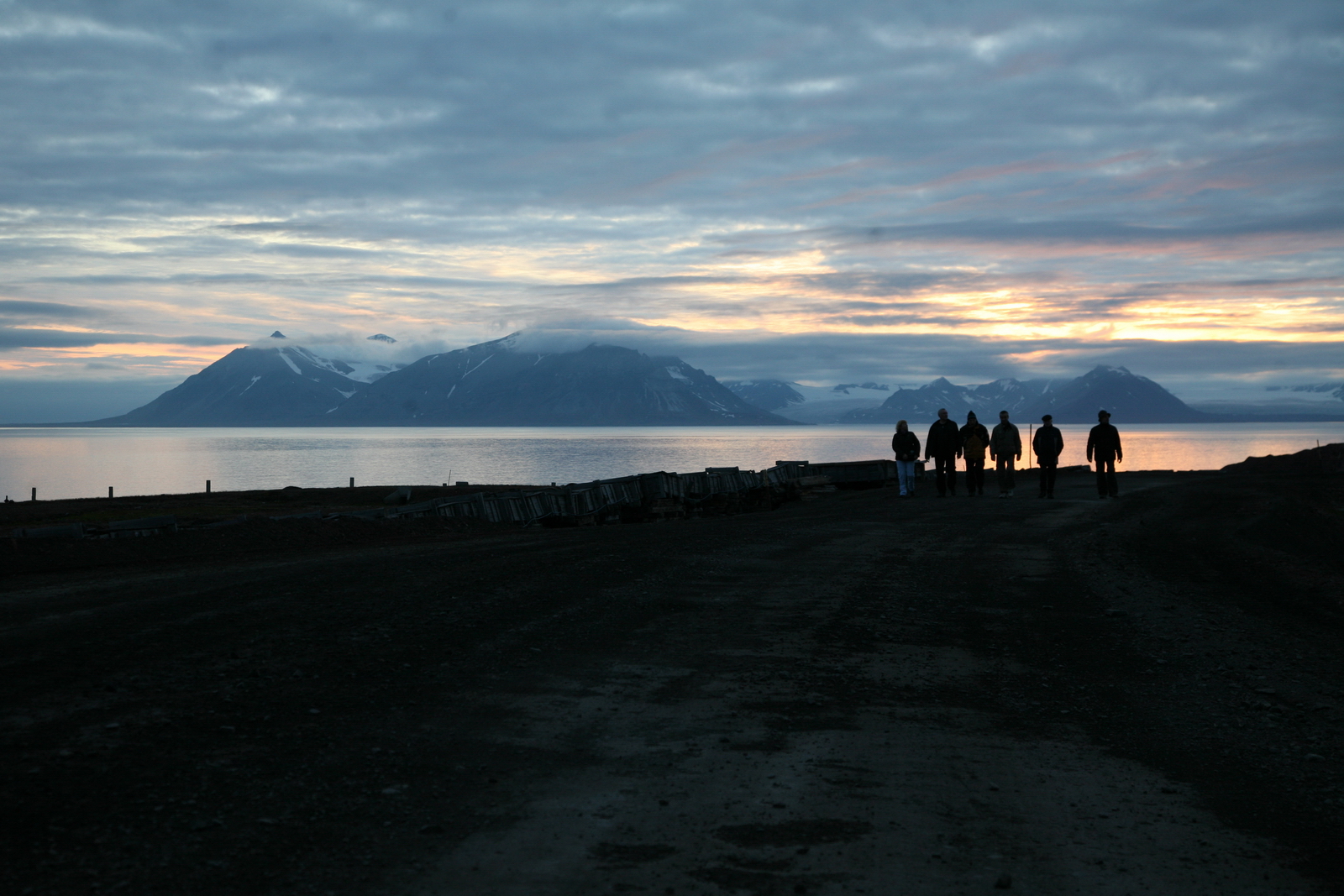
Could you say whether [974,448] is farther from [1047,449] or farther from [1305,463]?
[1305,463]

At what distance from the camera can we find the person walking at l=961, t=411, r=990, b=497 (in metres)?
25.2

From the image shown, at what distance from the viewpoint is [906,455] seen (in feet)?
87.5

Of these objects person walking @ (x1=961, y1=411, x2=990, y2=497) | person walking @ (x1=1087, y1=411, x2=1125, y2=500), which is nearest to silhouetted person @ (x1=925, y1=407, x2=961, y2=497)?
person walking @ (x1=961, y1=411, x2=990, y2=497)

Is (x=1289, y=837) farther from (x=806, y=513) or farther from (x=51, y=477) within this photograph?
(x=51, y=477)

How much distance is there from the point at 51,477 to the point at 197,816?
112624 millimetres

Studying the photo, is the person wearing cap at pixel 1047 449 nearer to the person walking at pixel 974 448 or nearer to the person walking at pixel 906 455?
the person walking at pixel 974 448

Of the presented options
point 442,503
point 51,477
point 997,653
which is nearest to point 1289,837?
point 997,653

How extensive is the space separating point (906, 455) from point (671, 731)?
21036 millimetres

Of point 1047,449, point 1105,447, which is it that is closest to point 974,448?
point 1047,449

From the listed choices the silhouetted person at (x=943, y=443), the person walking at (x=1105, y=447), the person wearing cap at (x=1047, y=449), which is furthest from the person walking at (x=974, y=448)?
the person walking at (x=1105, y=447)

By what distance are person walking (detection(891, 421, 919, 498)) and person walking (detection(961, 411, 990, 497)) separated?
1.26 m

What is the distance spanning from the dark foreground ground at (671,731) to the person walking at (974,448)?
38.2 feet

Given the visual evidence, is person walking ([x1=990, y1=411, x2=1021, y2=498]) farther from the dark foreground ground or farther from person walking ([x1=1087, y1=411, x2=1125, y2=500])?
the dark foreground ground

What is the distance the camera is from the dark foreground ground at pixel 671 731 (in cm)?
470
